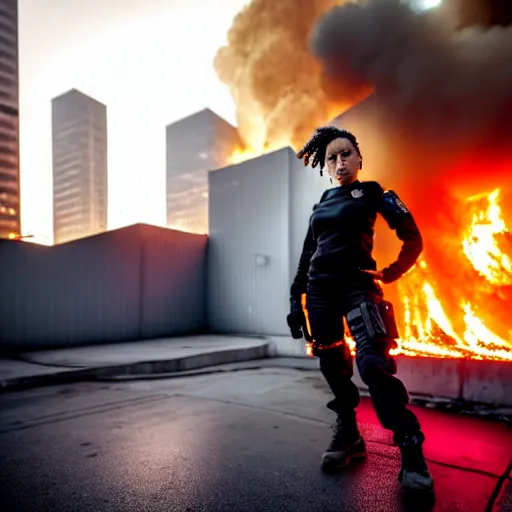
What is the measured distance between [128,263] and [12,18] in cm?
1651

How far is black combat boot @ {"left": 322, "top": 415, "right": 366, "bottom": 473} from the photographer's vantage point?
232 centimetres

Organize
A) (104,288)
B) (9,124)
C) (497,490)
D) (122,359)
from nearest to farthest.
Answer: (497,490), (122,359), (104,288), (9,124)

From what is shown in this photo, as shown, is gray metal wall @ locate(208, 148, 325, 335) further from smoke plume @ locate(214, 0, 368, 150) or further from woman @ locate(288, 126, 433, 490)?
woman @ locate(288, 126, 433, 490)

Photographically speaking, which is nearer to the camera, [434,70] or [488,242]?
[488,242]

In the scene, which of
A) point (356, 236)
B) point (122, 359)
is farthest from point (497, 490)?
point (122, 359)

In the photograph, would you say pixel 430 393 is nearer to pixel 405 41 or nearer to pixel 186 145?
pixel 405 41

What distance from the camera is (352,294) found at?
7.61 ft

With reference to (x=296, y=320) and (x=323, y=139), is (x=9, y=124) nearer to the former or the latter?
(x=323, y=139)

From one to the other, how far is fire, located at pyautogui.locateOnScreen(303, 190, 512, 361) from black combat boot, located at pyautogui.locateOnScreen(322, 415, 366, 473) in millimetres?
1728

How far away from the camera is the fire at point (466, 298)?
449 centimetres

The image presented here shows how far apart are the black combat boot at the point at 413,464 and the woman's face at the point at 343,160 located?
4.70ft

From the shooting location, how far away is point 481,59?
16.4 feet

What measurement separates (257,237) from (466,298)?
4853 mm

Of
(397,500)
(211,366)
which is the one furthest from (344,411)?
(211,366)
